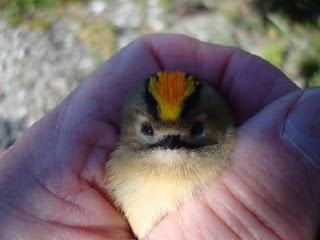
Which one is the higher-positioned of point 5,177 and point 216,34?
point 5,177

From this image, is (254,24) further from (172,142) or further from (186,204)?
(186,204)

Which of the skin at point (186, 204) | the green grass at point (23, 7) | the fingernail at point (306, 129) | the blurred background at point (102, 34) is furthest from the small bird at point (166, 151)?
the green grass at point (23, 7)

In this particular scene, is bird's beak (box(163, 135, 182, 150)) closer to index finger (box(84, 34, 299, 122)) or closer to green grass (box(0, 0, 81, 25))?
index finger (box(84, 34, 299, 122))

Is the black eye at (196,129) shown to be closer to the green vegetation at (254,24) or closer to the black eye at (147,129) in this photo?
the black eye at (147,129)

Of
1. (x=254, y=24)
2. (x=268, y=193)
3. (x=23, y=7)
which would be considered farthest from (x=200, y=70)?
(x=23, y=7)

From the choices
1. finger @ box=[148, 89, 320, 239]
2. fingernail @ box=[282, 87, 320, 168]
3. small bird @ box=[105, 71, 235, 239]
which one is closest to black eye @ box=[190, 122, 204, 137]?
small bird @ box=[105, 71, 235, 239]

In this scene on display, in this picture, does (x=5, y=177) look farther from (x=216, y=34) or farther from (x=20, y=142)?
(x=216, y=34)

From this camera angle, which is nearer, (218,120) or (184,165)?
(184,165)

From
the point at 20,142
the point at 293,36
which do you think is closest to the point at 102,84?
the point at 20,142
